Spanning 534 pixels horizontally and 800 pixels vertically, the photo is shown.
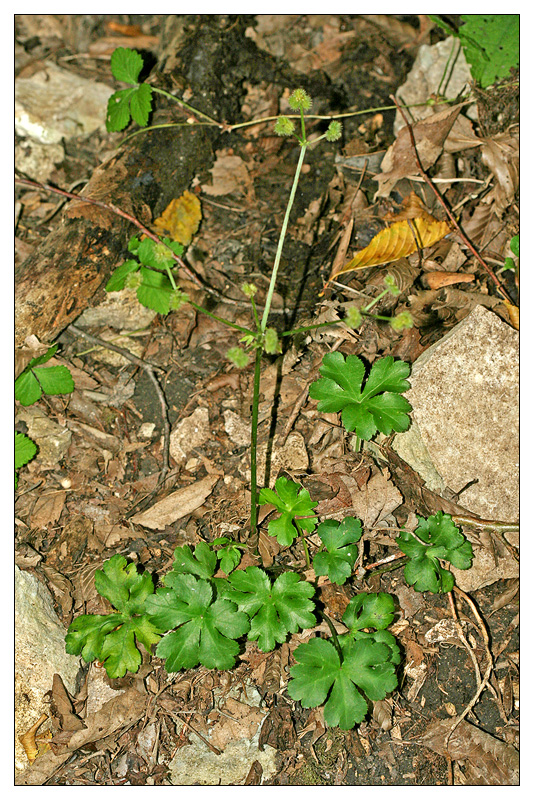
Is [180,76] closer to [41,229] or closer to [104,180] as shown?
[104,180]

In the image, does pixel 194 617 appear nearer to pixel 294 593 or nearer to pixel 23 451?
pixel 294 593

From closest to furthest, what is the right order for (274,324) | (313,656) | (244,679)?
(313,656)
(244,679)
(274,324)

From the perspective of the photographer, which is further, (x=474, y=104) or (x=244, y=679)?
(x=474, y=104)

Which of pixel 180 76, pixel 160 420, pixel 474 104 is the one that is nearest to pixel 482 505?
pixel 160 420

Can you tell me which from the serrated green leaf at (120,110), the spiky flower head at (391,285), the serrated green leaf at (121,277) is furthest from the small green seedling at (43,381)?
the spiky flower head at (391,285)

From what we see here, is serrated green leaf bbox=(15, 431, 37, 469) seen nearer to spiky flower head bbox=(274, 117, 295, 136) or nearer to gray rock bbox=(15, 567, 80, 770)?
gray rock bbox=(15, 567, 80, 770)

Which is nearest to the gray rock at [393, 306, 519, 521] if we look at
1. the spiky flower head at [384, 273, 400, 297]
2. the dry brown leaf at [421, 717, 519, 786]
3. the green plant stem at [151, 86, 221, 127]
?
the spiky flower head at [384, 273, 400, 297]
